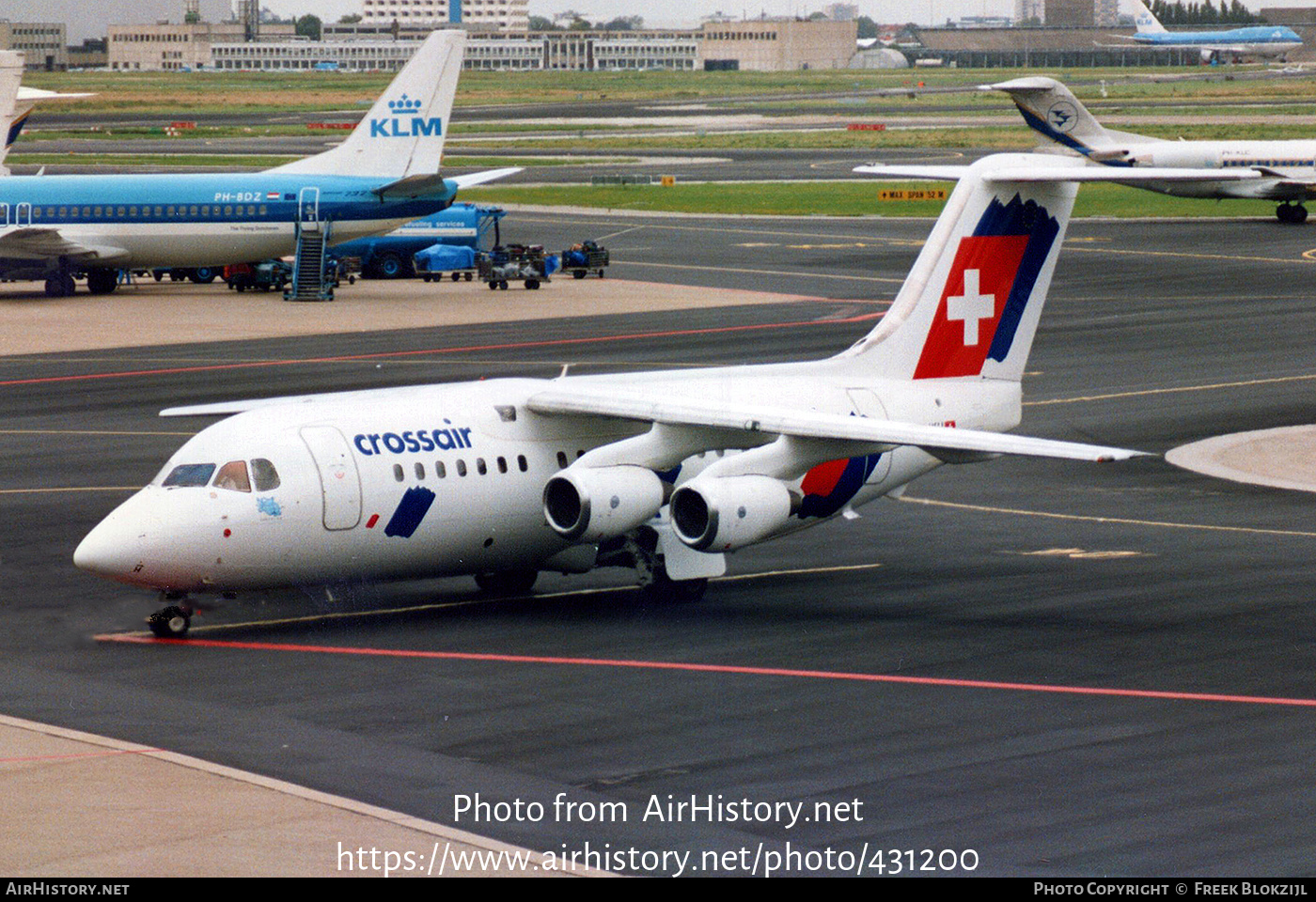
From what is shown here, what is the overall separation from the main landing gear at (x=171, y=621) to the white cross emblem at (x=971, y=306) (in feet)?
43.1

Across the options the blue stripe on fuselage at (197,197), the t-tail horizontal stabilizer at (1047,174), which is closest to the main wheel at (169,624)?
the t-tail horizontal stabilizer at (1047,174)

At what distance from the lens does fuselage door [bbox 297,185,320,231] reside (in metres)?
74.1

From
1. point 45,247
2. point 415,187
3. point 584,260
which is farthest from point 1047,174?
point 584,260

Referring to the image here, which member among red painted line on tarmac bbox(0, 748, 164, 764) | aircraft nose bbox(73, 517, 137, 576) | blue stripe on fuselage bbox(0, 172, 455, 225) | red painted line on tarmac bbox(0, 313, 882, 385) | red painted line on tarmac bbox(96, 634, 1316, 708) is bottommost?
red painted line on tarmac bbox(0, 313, 882, 385)

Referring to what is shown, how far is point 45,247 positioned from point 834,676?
55724 mm

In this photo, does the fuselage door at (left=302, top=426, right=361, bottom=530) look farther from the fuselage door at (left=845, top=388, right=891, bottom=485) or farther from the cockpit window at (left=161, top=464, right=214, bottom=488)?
the fuselage door at (left=845, top=388, right=891, bottom=485)

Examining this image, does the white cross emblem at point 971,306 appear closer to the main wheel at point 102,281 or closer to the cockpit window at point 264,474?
the cockpit window at point 264,474

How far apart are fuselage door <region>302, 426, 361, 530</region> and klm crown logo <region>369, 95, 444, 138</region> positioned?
49013 mm

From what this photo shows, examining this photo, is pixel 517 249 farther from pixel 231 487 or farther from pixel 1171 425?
pixel 231 487

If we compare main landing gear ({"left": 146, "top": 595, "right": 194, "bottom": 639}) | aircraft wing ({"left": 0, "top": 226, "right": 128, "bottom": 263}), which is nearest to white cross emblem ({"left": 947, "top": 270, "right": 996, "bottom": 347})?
main landing gear ({"left": 146, "top": 595, "right": 194, "bottom": 639})

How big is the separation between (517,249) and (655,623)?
52.2 m

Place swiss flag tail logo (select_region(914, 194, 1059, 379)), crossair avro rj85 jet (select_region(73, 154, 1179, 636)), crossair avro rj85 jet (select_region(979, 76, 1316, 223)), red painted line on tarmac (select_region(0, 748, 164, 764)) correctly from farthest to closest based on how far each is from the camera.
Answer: crossair avro rj85 jet (select_region(979, 76, 1316, 223)) < swiss flag tail logo (select_region(914, 194, 1059, 379)) < crossair avro rj85 jet (select_region(73, 154, 1179, 636)) < red painted line on tarmac (select_region(0, 748, 164, 764))

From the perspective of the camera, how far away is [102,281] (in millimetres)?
77500

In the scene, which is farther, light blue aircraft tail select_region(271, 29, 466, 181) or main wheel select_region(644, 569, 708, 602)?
light blue aircraft tail select_region(271, 29, 466, 181)
